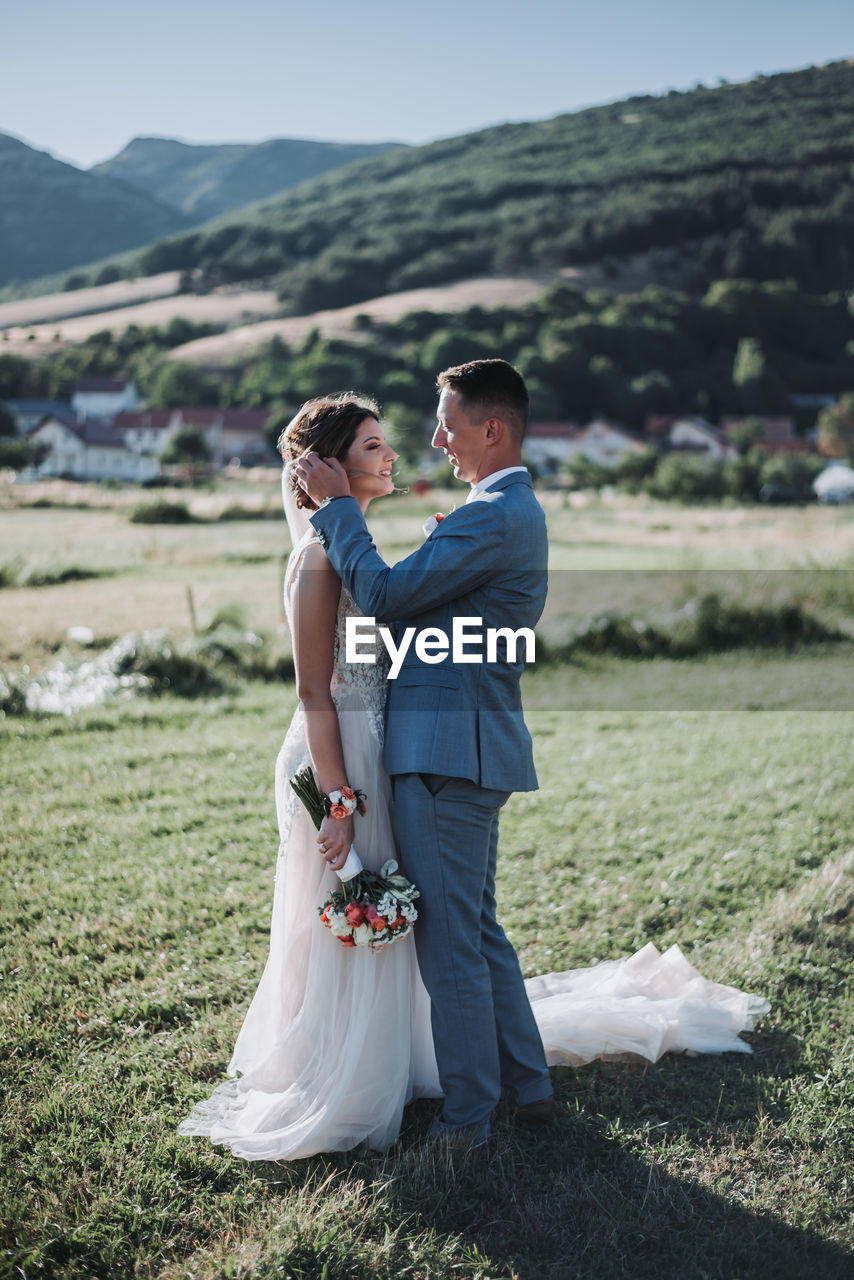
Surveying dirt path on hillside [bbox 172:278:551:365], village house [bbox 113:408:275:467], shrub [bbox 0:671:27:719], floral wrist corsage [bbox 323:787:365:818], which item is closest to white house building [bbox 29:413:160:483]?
village house [bbox 113:408:275:467]

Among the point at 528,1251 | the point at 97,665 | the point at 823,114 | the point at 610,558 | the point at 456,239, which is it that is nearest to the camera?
the point at 528,1251

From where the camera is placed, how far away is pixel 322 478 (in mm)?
2840

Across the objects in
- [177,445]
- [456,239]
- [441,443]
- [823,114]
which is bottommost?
[441,443]

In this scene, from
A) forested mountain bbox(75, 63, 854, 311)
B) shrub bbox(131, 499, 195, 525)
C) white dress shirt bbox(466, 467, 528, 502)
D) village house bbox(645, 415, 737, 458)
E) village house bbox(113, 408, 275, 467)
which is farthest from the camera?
forested mountain bbox(75, 63, 854, 311)

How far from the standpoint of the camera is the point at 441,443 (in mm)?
2916

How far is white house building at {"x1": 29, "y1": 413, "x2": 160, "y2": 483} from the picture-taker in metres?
34.7

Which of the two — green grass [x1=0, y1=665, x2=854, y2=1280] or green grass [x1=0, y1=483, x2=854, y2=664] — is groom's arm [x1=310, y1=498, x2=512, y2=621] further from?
green grass [x1=0, y1=483, x2=854, y2=664]

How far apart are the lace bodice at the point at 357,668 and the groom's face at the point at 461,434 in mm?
531

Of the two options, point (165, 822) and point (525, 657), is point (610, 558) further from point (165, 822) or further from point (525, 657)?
point (525, 657)

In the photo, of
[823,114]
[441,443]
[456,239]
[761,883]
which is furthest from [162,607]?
[823,114]

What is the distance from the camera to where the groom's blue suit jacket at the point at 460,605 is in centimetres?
269

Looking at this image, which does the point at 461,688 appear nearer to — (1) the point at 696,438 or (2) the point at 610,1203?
(2) the point at 610,1203

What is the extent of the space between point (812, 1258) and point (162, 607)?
1363cm

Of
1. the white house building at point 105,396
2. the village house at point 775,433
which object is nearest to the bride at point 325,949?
the white house building at point 105,396
